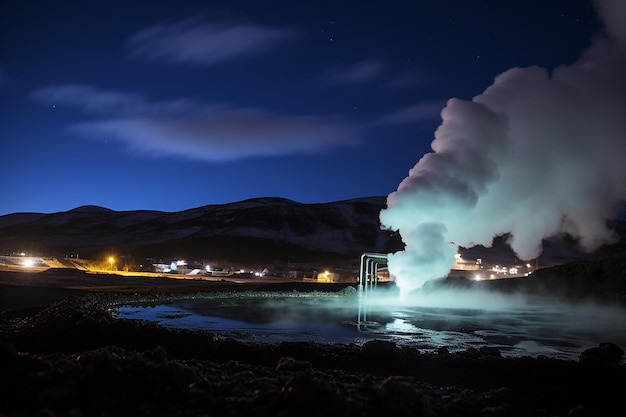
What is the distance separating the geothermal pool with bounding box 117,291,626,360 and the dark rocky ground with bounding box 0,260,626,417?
1.95 meters

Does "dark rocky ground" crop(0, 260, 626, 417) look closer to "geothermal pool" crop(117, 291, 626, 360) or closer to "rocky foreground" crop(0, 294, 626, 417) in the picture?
"rocky foreground" crop(0, 294, 626, 417)

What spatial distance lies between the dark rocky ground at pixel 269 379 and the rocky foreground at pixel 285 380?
19 mm

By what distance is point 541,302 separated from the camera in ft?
105

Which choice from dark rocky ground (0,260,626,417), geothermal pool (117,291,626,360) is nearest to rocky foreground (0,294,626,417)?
dark rocky ground (0,260,626,417)

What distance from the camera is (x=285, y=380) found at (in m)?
7.31

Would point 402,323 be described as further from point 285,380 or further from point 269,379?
point 269,379

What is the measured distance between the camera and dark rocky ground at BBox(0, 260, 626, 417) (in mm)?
5898

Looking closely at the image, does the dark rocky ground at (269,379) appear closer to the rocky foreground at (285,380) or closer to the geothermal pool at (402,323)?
the rocky foreground at (285,380)

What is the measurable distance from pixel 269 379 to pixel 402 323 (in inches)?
463

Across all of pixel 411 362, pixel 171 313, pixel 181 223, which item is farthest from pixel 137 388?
pixel 181 223

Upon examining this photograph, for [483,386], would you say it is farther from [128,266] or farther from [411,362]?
[128,266]

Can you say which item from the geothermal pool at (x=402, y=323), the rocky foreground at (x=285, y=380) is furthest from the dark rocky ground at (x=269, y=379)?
the geothermal pool at (x=402, y=323)

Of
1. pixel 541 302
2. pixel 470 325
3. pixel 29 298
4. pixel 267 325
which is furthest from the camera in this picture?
pixel 541 302

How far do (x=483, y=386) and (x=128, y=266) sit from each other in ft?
219
